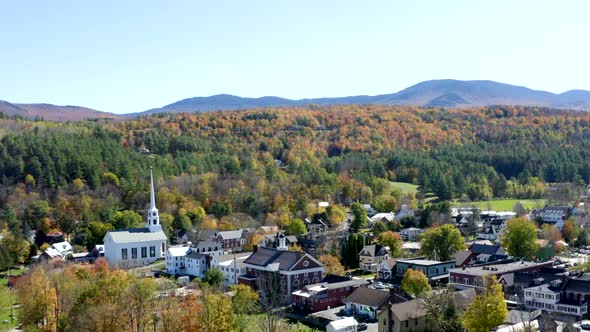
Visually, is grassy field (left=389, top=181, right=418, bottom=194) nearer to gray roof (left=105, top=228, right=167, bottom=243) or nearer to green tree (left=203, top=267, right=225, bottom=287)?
gray roof (left=105, top=228, right=167, bottom=243)

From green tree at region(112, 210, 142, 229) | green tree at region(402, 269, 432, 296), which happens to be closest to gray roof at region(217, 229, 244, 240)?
green tree at region(112, 210, 142, 229)

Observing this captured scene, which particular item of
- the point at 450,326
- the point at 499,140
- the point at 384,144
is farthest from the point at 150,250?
the point at 499,140

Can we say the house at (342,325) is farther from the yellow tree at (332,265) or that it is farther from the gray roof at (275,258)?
the yellow tree at (332,265)

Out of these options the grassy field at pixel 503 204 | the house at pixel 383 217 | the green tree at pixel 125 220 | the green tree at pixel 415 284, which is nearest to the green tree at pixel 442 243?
the green tree at pixel 415 284

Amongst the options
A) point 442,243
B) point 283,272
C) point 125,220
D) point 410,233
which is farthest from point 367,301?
point 125,220

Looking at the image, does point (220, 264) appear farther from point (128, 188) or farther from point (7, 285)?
point (128, 188)

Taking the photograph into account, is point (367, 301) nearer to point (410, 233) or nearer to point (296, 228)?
point (296, 228)
